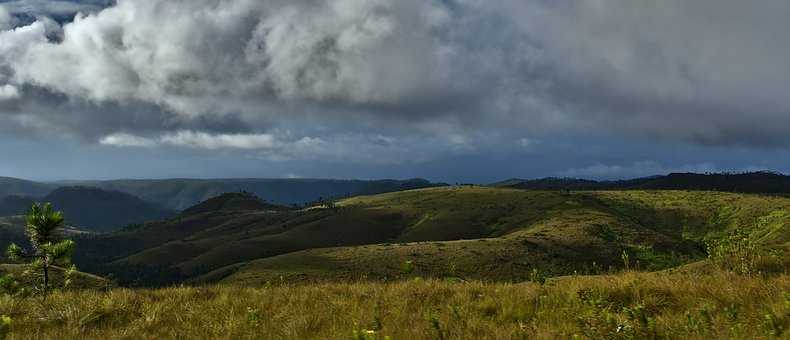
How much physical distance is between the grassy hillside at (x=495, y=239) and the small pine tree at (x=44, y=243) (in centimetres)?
2302

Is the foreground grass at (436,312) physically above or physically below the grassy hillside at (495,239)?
above

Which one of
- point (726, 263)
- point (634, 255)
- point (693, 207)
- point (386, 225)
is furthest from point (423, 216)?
point (726, 263)

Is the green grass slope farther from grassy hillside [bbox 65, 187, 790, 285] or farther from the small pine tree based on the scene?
the small pine tree

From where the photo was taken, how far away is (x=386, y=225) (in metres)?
186

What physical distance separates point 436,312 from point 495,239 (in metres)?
93.0

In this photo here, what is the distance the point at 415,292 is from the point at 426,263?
227ft

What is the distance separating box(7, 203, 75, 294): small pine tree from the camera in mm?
11922

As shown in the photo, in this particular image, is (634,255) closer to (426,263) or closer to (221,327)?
(426,263)

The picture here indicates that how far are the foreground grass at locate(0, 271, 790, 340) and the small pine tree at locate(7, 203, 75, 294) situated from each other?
6.26 feet

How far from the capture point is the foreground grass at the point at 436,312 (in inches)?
257

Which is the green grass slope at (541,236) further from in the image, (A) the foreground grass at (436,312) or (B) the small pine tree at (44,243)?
(A) the foreground grass at (436,312)

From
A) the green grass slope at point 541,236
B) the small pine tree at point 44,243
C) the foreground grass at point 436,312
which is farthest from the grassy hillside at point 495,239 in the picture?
the small pine tree at point 44,243

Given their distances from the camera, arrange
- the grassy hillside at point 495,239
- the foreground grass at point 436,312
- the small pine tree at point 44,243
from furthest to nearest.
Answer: the grassy hillside at point 495,239 → the small pine tree at point 44,243 → the foreground grass at point 436,312

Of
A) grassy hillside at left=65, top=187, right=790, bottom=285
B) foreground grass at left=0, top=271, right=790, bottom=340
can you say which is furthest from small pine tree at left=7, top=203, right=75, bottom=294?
grassy hillside at left=65, top=187, right=790, bottom=285
